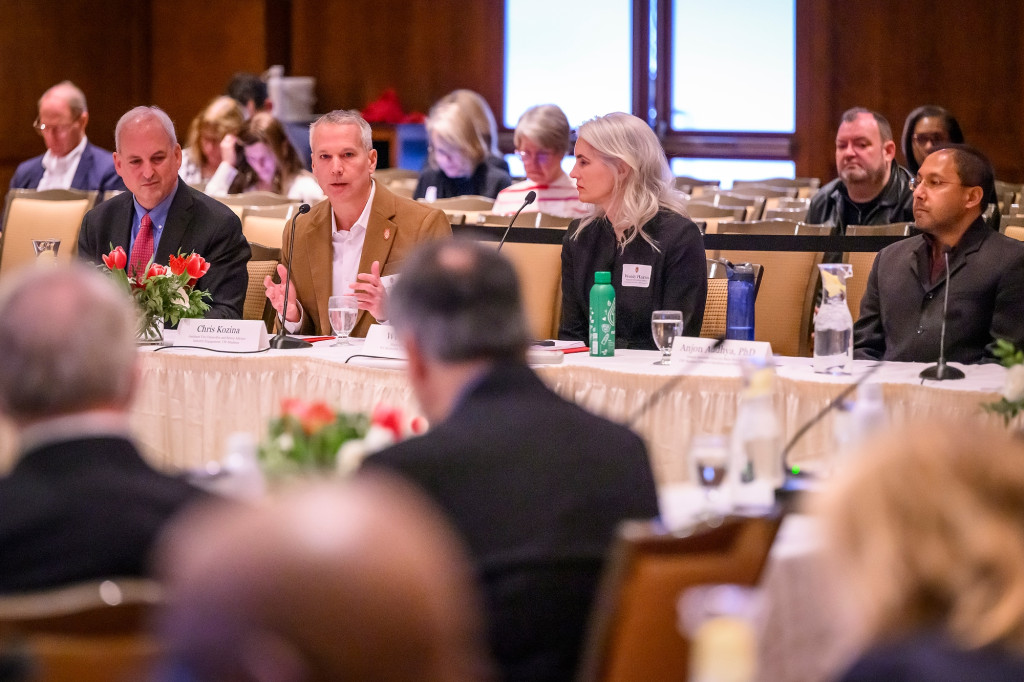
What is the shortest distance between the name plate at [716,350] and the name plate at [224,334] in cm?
114

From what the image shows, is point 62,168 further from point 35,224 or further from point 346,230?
point 346,230

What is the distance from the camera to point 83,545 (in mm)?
1378

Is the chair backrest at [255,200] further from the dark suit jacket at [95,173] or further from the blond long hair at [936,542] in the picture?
the blond long hair at [936,542]

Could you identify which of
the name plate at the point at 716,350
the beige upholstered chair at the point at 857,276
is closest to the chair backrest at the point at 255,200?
the beige upholstered chair at the point at 857,276

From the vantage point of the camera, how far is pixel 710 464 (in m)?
2.06

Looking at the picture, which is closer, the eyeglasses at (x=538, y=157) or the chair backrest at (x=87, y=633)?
the chair backrest at (x=87, y=633)

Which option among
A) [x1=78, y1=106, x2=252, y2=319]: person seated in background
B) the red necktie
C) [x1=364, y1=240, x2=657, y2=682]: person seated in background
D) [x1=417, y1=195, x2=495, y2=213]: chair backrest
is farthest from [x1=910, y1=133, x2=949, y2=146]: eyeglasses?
[x1=364, y1=240, x2=657, y2=682]: person seated in background

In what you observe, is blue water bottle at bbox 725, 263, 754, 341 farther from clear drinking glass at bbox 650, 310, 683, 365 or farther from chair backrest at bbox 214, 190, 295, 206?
chair backrest at bbox 214, 190, 295, 206

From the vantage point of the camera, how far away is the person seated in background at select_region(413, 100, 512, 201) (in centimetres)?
678

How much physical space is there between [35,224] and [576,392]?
10.2 feet

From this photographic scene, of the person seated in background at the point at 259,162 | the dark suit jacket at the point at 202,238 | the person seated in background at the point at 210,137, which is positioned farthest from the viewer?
the person seated in background at the point at 210,137

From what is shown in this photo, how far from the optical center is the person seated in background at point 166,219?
418 cm

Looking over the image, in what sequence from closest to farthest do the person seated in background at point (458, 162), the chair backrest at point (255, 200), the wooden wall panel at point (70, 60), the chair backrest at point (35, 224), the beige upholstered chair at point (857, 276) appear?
1. the beige upholstered chair at point (857, 276)
2. the chair backrest at point (35, 224)
3. the chair backrest at point (255, 200)
4. the person seated in background at point (458, 162)
5. the wooden wall panel at point (70, 60)

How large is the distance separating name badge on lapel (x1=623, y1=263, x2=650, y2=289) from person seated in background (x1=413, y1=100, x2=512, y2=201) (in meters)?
3.08
